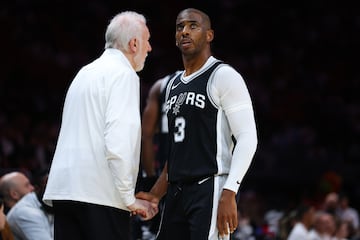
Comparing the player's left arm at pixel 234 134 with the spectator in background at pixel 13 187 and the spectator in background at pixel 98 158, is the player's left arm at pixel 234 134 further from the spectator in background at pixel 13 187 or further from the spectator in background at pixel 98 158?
the spectator in background at pixel 13 187

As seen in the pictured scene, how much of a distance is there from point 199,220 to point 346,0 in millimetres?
15420

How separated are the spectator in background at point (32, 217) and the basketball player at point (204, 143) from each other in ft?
5.81

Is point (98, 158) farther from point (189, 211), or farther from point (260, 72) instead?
point (260, 72)

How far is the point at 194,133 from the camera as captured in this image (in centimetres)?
468

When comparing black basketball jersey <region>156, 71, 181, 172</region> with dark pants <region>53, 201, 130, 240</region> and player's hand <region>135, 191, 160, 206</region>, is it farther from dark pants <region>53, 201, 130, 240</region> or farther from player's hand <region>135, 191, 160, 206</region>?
dark pants <region>53, 201, 130, 240</region>

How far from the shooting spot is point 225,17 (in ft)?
59.7

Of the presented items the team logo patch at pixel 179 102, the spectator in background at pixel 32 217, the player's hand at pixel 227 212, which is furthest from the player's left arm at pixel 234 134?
the spectator in background at pixel 32 217

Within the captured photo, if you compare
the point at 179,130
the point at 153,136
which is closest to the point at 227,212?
the point at 179,130

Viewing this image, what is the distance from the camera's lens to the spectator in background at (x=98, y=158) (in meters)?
4.50

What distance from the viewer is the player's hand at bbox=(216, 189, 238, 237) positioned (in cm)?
444

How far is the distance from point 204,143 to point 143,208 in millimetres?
508

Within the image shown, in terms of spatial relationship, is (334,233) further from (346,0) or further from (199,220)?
(346,0)

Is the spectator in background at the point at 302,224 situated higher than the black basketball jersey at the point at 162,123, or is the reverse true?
the black basketball jersey at the point at 162,123

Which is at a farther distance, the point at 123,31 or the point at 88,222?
the point at 123,31
